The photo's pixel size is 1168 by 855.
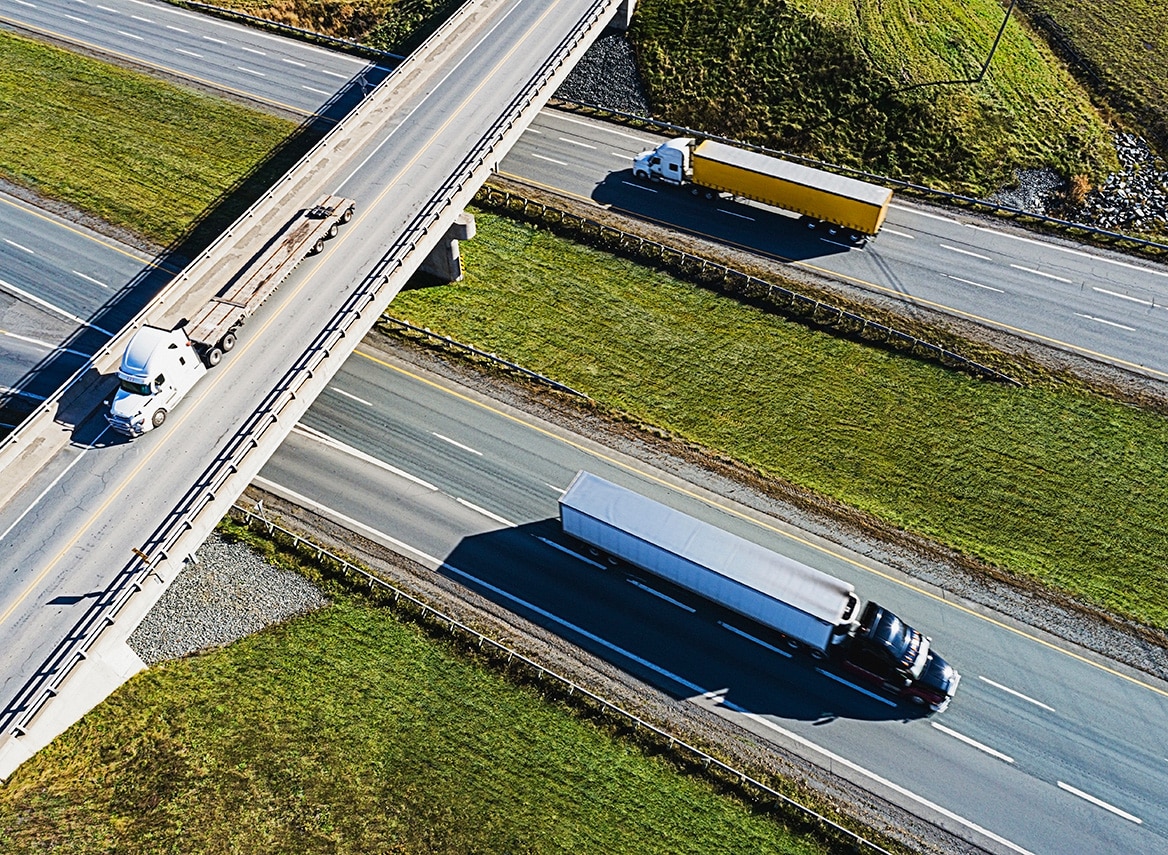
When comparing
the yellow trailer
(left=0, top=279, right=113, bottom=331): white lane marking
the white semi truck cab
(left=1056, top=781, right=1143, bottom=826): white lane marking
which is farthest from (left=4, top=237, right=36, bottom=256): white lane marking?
(left=1056, top=781, right=1143, bottom=826): white lane marking

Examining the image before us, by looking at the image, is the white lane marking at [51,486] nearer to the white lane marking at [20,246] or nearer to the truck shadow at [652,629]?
the truck shadow at [652,629]

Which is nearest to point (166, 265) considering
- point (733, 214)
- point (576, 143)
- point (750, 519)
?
point (576, 143)

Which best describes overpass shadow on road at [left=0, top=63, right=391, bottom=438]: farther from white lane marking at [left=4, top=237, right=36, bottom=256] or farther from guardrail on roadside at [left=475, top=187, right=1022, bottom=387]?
guardrail on roadside at [left=475, top=187, right=1022, bottom=387]

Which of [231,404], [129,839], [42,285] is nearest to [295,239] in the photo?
[231,404]

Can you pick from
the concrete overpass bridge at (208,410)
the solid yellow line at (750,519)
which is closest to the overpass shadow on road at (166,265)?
the concrete overpass bridge at (208,410)

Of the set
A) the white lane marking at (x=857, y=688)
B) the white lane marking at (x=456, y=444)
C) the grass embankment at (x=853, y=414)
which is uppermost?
the grass embankment at (x=853, y=414)

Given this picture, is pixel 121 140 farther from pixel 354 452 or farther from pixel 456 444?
pixel 456 444
